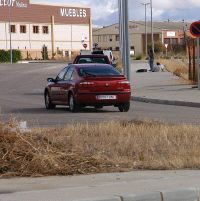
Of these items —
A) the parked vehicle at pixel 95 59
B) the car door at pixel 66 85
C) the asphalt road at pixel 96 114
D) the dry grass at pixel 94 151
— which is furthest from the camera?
the parked vehicle at pixel 95 59

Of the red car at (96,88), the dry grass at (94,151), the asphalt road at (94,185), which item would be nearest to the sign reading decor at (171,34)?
the red car at (96,88)

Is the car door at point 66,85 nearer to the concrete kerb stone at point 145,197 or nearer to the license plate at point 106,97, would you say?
the license plate at point 106,97

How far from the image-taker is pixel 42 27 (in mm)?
113000

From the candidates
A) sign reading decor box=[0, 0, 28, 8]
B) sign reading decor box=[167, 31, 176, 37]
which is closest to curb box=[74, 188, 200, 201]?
sign reading decor box=[0, 0, 28, 8]

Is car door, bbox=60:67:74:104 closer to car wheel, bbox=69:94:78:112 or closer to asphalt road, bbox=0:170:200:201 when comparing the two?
car wheel, bbox=69:94:78:112

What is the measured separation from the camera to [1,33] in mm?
104875

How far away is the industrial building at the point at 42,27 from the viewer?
106000 millimetres

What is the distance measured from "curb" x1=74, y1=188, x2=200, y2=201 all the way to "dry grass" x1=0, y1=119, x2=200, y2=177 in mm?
1658

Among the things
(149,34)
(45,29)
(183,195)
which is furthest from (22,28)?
(183,195)

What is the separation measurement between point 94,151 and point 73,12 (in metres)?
111

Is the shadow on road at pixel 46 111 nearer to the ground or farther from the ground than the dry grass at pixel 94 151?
nearer to the ground

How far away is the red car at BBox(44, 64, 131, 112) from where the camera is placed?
20703 mm

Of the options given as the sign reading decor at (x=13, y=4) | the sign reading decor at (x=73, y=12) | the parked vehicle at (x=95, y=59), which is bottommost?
the parked vehicle at (x=95, y=59)

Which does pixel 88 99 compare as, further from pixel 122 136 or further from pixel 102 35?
pixel 102 35
